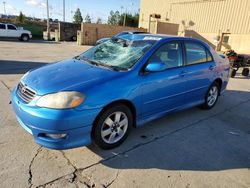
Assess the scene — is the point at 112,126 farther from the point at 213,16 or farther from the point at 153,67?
the point at 213,16

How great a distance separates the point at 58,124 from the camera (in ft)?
8.91

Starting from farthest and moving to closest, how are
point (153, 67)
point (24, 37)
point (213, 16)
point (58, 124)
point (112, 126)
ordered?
point (213, 16) < point (24, 37) < point (153, 67) < point (112, 126) < point (58, 124)

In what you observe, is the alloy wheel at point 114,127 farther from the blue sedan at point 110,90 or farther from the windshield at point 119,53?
the windshield at point 119,53

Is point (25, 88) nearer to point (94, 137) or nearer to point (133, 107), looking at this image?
point (94, 137)

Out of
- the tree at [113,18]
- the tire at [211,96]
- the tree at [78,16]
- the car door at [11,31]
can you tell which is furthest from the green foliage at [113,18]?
the tire at [211,96]

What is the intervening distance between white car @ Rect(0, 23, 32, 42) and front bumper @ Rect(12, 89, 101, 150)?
81.4ft

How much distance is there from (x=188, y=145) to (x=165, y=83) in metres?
1.06

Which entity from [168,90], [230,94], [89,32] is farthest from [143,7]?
[168,90]

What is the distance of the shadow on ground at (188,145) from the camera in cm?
316

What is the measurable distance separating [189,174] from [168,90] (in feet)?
4.83

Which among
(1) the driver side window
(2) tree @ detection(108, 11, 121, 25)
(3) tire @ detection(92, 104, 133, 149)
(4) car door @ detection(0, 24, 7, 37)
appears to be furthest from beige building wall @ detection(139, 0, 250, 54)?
(2) tree @ detection(108, 11, 121, 25)

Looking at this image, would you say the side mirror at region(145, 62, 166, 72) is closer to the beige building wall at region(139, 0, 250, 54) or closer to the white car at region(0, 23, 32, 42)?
the beige building wall at region(139, 0, 250, 54)

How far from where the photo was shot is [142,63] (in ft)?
11.6

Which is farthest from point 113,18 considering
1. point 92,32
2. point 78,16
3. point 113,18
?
point 92,32
